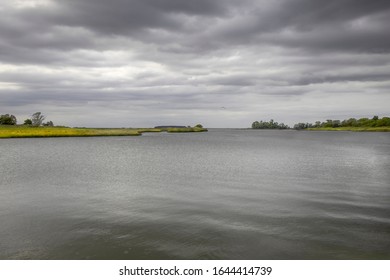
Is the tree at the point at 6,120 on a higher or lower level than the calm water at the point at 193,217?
higher

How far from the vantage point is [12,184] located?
27359mm

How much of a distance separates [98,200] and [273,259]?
14.0m

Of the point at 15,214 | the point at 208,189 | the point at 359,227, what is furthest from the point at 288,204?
the point at 15,214

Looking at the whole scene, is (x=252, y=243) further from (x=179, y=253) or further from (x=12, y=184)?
(x=12, y=184)

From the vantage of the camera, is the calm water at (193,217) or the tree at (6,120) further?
the tree at (6,120)

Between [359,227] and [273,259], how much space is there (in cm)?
669

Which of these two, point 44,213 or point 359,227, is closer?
point 359,227

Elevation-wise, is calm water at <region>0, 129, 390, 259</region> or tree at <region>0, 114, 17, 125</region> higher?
tree at <region>0, 114, 17, 125</region>

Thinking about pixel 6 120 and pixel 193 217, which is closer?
pixel 193 217

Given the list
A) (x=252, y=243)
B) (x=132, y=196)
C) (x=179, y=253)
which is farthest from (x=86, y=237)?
(x=132, y=196)

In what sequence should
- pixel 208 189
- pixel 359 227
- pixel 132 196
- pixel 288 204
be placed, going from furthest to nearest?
pixel 208 189 → pixel 132 196 → pixel 288 204 → pixel 359 227

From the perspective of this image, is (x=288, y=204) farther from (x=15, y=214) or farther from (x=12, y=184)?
(x=12, y=184)

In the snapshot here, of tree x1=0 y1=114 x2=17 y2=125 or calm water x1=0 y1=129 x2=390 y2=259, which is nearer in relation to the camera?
calm water x1=0 y1=129 x2=390 y2=259
